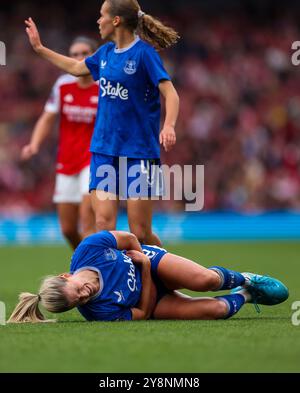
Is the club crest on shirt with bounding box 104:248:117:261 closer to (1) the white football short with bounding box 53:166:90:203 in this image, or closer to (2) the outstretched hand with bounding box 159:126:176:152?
(2) the outstretched hand with bounding box 159:126:176:152

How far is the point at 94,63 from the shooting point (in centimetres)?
805

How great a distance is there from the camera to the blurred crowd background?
2034cm

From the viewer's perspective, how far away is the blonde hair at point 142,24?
7.71 m

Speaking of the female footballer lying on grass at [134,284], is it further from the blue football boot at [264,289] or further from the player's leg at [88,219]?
the player's leg at [88,219]

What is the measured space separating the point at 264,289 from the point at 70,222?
3986 millimetres

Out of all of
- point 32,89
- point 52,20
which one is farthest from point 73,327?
point 52,20

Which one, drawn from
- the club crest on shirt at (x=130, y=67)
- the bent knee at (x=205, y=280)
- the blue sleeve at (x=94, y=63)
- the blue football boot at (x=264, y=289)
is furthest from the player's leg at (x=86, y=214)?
the bent knee at (x=205, y=280)

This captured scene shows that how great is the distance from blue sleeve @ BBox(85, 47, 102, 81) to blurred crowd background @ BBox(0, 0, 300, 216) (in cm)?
1187

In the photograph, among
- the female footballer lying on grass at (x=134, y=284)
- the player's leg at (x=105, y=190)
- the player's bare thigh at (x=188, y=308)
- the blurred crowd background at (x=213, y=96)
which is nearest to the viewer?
the female footballer lying on grass at (x=134, y=284)

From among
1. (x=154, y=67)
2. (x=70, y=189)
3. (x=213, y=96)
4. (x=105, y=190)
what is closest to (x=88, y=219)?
(x=70, y=189)

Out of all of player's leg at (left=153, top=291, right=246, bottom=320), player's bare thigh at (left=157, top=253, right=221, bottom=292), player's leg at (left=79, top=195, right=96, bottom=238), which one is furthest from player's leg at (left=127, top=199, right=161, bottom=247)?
player's leg at (left=79, top=195, right=96, bottom=238)

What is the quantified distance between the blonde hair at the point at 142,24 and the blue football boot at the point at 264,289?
2.04m

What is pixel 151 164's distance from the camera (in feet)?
26.2

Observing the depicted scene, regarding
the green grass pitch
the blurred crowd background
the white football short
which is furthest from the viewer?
the blurred crowd background
